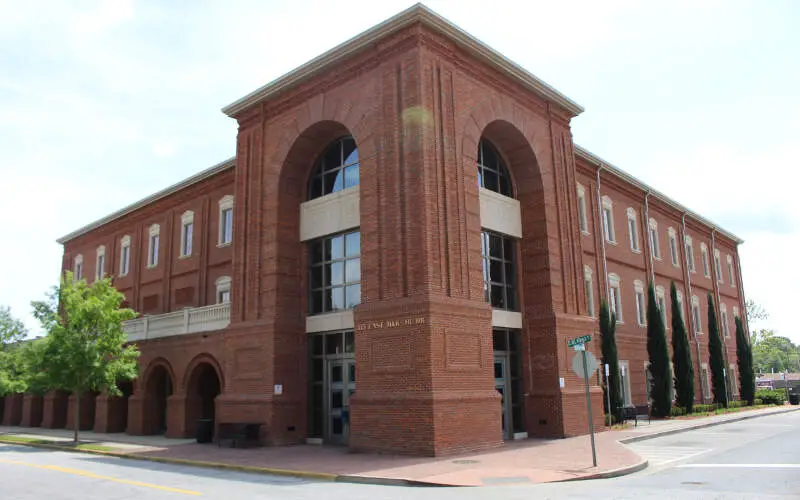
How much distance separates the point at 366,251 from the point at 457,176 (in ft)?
11.8

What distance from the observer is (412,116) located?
1920cm

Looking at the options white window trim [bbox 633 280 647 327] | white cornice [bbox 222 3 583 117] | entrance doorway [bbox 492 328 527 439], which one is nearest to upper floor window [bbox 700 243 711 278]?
white window trim [bbox 633 280 647 327]

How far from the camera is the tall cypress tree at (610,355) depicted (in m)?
27.9

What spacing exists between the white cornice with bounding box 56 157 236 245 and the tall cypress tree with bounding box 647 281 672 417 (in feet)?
71.2

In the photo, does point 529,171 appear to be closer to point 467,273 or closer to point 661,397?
point 467,273

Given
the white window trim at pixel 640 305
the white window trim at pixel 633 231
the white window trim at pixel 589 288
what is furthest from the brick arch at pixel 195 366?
the white window trim at pixel 633 231

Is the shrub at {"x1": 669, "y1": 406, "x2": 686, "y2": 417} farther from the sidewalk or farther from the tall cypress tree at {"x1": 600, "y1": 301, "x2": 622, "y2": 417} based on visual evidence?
the sidewalk

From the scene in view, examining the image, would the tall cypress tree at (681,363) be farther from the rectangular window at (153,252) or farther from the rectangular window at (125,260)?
the rectangular window at (125,260)

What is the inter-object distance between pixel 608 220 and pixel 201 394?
2159 cm

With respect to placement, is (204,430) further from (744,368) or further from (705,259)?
(705,259)

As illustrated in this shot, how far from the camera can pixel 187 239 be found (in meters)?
33.1

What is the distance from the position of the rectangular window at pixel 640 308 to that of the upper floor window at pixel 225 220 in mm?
21369

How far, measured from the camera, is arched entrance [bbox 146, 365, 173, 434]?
2855 cm

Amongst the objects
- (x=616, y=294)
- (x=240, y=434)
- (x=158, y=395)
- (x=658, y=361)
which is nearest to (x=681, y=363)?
(x=658, y=361)
